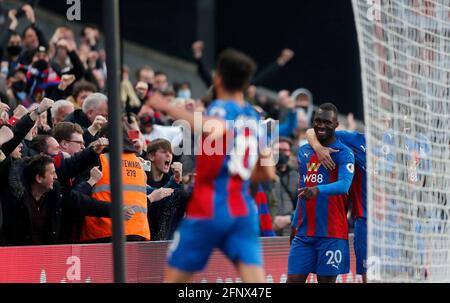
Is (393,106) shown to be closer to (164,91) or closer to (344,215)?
(344,215)

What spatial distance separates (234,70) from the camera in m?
7.46

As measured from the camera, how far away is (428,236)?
33.0ft

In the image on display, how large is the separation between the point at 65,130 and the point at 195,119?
11.9 feet

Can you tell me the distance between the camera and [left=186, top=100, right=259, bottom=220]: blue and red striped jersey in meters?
7.36

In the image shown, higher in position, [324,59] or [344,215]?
[324,59]

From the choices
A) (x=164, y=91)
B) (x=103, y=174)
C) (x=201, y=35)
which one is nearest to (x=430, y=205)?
(x=103, y=174)

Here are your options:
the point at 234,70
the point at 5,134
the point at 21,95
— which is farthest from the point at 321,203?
the point at 21,95

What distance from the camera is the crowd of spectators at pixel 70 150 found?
1015cm

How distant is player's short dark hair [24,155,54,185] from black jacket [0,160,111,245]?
0.06 metres

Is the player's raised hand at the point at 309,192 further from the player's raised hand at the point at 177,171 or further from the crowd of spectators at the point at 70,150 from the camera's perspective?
the player's raised hand at the point at 177,171

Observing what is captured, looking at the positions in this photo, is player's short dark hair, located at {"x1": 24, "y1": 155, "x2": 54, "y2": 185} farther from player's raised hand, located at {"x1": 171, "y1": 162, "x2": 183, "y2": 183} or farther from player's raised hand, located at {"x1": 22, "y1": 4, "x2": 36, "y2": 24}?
player's raised hand, located at {"x1": 22, "y1": 4, "x2": 36, "y2": 24}

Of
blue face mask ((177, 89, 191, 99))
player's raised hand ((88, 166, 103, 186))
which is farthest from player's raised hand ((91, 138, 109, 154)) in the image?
blue face mask ((177, 89, 191, 99))

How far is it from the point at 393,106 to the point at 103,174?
2901mm

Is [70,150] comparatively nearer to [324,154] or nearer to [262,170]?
[324,154]
